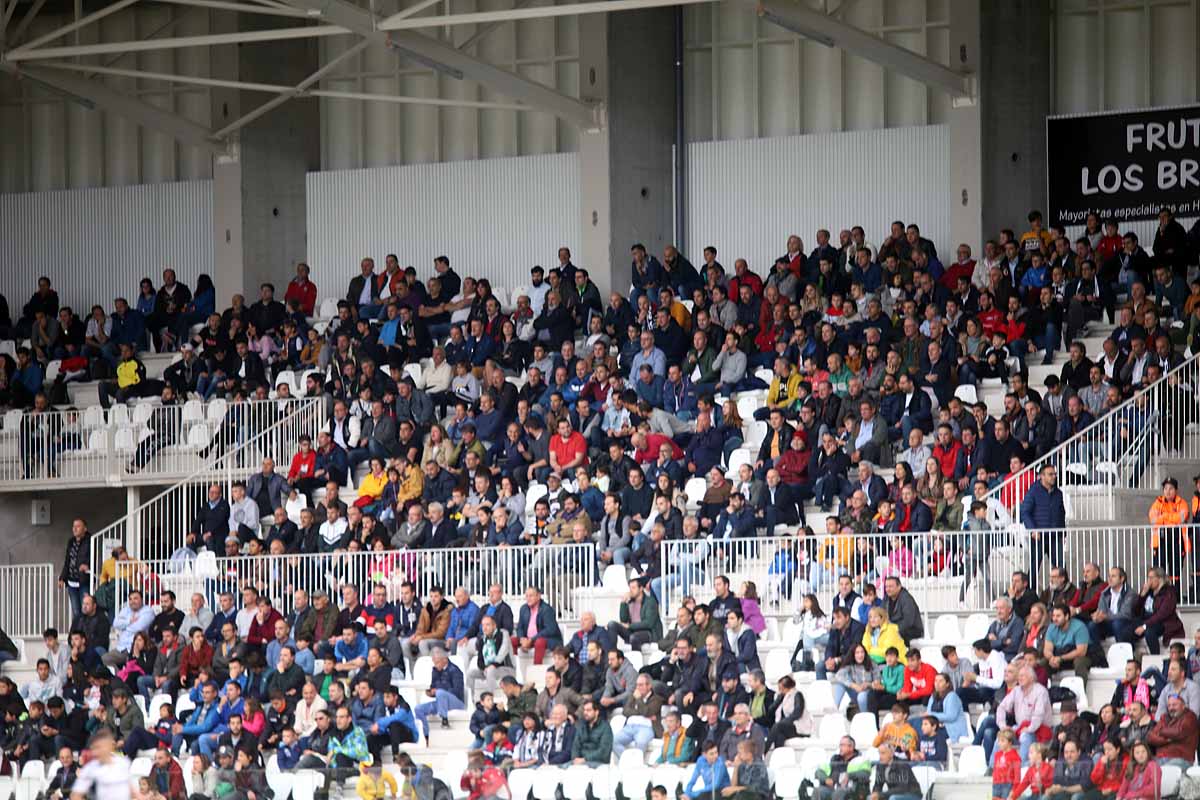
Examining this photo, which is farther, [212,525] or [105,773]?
[212,525]

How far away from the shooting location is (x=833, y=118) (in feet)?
103

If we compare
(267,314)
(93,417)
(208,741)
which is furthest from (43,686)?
(267,314)

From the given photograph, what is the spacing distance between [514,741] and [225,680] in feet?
13.5

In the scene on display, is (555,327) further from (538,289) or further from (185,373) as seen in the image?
(185,373)

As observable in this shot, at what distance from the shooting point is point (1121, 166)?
2972cm

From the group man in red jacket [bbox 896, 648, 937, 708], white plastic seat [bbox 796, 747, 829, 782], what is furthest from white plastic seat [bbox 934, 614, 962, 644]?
white plastic seat [bbox 796, 747, 829, 782]

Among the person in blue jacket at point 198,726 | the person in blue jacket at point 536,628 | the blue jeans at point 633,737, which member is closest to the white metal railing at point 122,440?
the person in blue jacket at point 198,726

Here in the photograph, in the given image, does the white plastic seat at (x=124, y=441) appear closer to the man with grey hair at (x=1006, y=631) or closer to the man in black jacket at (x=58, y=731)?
the man in black jacket at (x=58, y=731)

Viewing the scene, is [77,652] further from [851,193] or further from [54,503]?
[851,193]

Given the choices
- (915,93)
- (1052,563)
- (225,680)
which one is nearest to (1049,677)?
(1052,563)

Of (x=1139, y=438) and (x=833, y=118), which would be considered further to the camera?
(x=833, y=118)

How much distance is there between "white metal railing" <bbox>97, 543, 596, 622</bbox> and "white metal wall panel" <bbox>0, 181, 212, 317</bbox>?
9049mm

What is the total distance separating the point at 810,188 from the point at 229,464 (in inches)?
323

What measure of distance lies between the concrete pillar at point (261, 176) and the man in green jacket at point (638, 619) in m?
11.8
